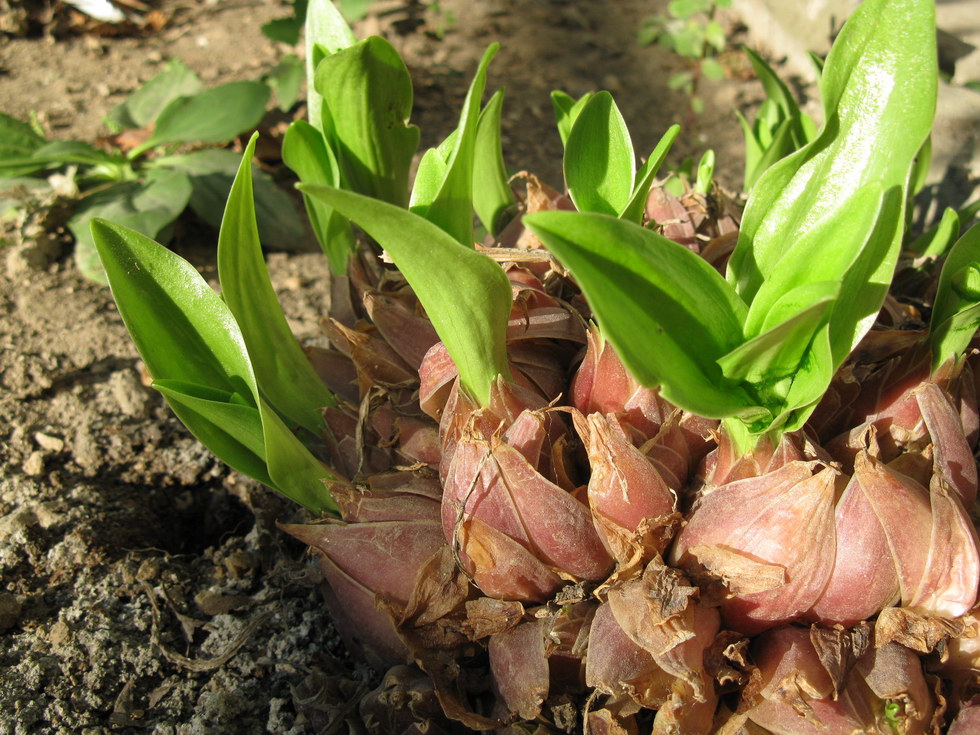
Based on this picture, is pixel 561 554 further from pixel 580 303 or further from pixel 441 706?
pixel 580 303

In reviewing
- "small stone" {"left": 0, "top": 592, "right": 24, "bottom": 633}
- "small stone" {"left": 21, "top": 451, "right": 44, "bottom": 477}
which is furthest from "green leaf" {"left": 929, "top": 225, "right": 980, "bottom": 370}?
"small stone" {"left": 21, "top": 451, "right": 44, "bottom": 477}

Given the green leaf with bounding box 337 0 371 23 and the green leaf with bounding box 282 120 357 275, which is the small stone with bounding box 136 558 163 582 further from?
the green leaf with bounding box 337 0 371 23

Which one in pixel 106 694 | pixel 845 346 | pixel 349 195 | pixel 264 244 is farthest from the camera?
pixel 264 244

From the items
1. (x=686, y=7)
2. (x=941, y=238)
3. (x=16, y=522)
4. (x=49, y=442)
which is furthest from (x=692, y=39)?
(x=16, y=522)

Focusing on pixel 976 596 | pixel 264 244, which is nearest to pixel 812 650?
pixel 976 596

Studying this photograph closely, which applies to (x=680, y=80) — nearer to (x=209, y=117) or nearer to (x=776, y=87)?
(x=776, y=87)

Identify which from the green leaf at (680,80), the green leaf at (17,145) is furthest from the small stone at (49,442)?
the green leaf at (680,80)

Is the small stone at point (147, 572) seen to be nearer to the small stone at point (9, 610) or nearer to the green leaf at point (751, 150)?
the small stone at point (9, 610)
